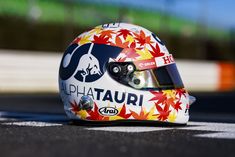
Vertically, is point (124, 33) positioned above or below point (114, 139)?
above

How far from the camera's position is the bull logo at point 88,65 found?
Answer: 675 centimetres

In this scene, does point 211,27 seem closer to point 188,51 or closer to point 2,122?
point 188,51

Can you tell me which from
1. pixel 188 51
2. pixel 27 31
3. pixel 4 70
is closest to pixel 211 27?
pixel 188 51

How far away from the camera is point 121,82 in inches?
264

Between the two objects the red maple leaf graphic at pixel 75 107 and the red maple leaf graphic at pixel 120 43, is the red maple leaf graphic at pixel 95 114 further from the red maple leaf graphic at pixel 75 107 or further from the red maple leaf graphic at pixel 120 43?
the red maple leaf graphic at pixel 120 43

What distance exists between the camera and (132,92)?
21.9ft

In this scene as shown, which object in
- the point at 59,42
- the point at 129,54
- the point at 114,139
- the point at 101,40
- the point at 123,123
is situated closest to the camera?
the point at 114,139

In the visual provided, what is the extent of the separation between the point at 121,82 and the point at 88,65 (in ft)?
1.24

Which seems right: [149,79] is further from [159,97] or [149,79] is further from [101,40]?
[101,40]

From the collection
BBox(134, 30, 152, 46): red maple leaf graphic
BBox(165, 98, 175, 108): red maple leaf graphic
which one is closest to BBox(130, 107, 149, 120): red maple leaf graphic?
BBox(165, 98, 175, 108): red maple leaf graphic

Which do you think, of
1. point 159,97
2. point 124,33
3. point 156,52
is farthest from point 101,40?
point 159,97

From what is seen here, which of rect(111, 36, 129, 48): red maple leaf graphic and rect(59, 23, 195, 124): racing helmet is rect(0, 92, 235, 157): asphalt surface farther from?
rect(111, 36, 129, 48): red maple leaf graphic

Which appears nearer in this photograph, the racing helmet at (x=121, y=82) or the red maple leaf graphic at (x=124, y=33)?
the racing helmet at (x=121, y=82)

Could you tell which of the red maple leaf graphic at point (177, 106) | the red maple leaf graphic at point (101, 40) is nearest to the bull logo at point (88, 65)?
the red maple leaf graphic at point (101, 40)
